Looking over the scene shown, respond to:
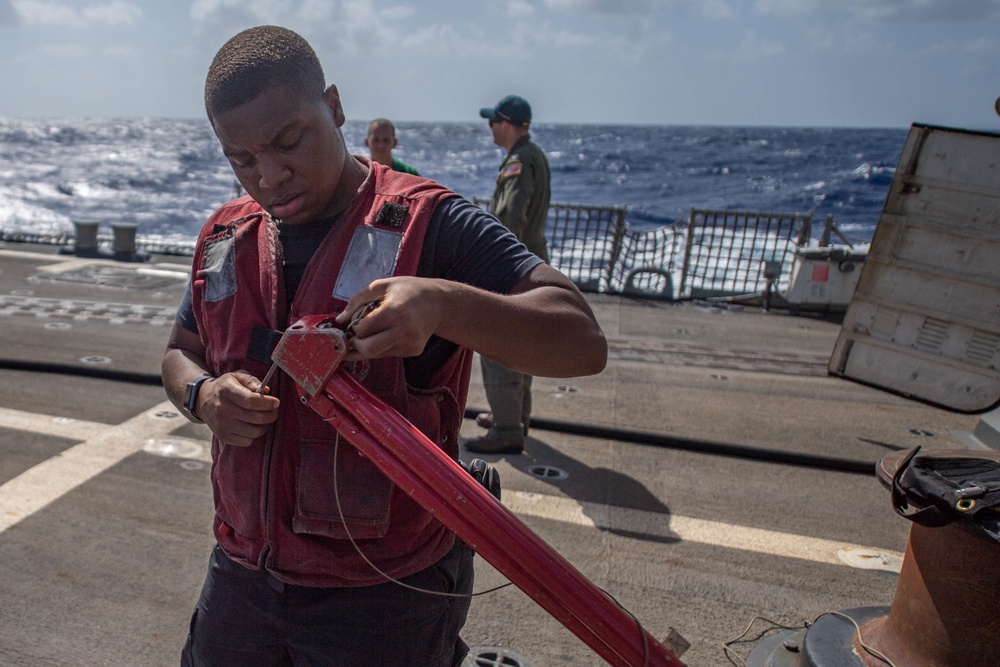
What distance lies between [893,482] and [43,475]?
4.46 metres

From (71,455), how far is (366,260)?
4.25m

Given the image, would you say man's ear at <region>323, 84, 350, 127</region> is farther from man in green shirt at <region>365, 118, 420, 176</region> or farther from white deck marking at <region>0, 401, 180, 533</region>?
man in green shirt at <region>365, 118, 420, 176</region>

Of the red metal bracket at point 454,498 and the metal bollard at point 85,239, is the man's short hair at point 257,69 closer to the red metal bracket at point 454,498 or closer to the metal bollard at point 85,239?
the red metal bracket at point 454,498

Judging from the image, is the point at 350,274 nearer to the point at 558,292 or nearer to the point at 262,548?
the point at 558,292

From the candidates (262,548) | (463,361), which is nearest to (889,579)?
(463,361)

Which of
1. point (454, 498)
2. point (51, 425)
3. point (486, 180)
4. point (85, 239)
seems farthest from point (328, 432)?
point (486, 180)

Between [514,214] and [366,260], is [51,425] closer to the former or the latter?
[514,214]

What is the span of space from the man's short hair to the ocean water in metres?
23.5

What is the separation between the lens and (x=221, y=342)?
184cm

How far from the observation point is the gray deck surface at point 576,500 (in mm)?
3570

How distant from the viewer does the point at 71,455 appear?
5.11 metres

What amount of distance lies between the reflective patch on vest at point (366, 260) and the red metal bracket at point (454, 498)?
14 cm

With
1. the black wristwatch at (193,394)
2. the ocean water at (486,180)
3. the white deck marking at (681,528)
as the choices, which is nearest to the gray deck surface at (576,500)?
the white deck marking at (681,528)

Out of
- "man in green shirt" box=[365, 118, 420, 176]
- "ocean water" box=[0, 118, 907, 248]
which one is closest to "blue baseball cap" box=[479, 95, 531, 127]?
"man in green shirt" box=[365, 118, 420, 176]
